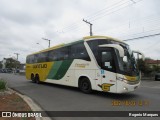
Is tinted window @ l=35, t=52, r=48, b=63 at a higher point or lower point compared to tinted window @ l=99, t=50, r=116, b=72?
higher

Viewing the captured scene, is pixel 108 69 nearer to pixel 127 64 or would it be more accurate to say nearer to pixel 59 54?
pixel 127 64

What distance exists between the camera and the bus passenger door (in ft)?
33.7

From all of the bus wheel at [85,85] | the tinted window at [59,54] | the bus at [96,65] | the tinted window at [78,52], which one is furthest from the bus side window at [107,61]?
the tinted window at [59,54]

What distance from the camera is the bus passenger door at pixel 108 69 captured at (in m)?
10.3

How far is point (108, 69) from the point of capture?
1055cm

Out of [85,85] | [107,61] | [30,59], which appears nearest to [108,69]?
[107,61]

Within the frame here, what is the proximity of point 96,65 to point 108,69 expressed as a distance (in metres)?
0.99

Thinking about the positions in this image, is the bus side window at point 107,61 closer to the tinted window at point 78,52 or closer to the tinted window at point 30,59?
the tinted window at point 78,52

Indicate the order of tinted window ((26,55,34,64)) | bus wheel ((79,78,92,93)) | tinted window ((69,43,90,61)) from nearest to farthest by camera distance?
1. bus wheel ((79,78,92,93))
2. tinted window ((69,43,90,61))
3. tinted window ((26,55,34,64))

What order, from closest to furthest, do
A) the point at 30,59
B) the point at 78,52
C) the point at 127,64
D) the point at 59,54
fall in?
the point at 127,64 → the point at 78,52 → the point at 59,54 → the point at 30,59

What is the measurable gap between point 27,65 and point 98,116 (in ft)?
55.8

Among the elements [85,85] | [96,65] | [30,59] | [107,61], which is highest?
[30,59]

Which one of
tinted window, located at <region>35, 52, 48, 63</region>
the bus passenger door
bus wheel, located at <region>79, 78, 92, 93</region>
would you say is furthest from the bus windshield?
tinted window, located at <region>35, 52, 48, 63</region>

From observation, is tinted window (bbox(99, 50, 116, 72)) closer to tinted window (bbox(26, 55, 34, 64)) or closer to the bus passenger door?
the bus passenger door
